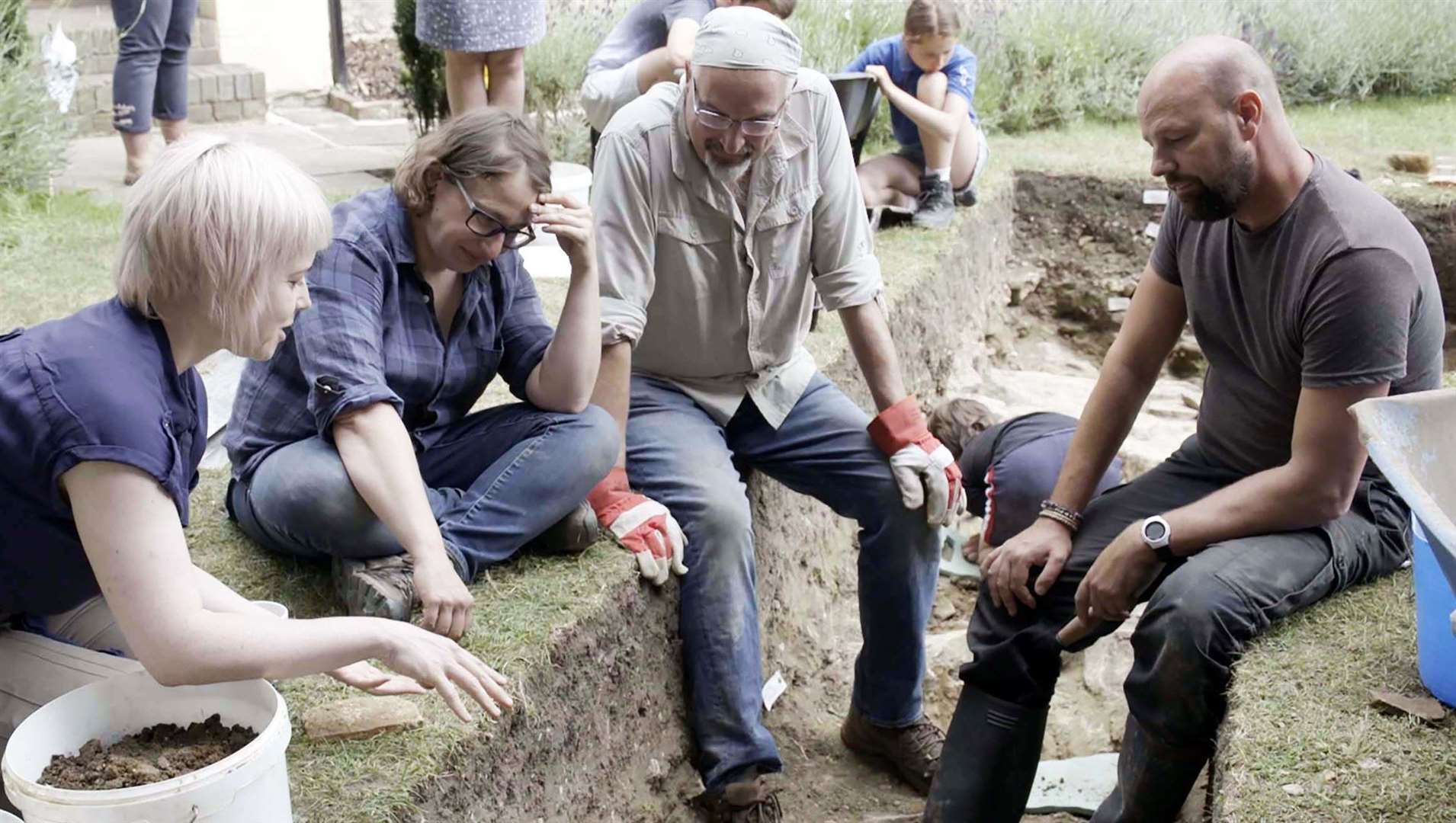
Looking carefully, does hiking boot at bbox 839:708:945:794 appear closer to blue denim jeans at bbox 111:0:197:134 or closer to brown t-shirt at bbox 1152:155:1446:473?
brown t-shirt at bbox 1152:155:1446:473

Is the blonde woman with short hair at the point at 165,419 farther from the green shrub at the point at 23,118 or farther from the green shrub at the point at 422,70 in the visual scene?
the green shrub at the point at 422,70

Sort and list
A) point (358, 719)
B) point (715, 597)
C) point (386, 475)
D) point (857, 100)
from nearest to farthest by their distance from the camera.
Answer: point (358, 719) < point (386, 475) < point (715, 597) < point (857, 100)

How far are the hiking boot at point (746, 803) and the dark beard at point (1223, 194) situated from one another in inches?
60.8

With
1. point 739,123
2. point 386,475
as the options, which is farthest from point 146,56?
point 386,475

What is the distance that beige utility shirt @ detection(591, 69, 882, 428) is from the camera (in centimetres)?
311

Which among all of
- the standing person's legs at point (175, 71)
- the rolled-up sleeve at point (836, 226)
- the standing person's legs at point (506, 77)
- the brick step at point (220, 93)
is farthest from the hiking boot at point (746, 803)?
the brick step at point (220, 93)

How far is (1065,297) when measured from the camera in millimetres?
7180

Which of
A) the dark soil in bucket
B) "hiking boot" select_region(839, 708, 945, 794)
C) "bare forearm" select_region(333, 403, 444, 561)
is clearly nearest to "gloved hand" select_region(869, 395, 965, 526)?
"hiking boot" select_region(839, 708, 945, 794)

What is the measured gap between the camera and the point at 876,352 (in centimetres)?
332

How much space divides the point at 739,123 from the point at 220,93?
243 inches

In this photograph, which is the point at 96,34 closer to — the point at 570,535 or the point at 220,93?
the point at 220,93

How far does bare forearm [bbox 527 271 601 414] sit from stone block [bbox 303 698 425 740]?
2.49 feet

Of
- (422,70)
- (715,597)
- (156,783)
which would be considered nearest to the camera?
(156,783)

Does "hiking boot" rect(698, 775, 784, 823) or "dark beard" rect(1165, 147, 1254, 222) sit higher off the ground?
"dark beard" rect(1165, 147, 1254, 222)
